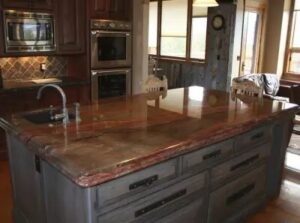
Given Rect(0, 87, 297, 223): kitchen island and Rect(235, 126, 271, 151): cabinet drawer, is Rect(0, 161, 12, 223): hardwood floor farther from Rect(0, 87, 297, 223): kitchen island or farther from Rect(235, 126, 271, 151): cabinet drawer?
Rect(235, 126, 271, 151): cabinet drawer

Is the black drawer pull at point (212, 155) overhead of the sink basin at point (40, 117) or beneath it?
beneath

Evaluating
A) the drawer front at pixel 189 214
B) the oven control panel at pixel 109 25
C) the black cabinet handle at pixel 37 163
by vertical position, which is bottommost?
the drawer front at pixel 189 214

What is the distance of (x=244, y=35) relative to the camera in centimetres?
663

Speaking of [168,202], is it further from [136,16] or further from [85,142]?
[136,16]

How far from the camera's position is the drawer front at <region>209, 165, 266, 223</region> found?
217cm

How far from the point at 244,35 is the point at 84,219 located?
6065mm

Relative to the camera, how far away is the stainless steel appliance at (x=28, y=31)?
3.56 metres

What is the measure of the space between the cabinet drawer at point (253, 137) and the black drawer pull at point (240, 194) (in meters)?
0.36

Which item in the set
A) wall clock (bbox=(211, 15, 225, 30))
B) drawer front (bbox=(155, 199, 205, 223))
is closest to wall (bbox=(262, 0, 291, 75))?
wall clock (bbox=(211, 15, 225, 30))

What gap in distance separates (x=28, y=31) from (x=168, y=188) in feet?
9.47

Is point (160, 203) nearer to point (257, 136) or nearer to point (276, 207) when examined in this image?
point (257, 136)

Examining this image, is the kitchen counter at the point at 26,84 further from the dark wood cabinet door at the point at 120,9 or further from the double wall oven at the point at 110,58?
the dark wood cabinet door at the point at 120,9

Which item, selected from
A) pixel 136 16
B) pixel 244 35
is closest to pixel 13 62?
pixel 136 16

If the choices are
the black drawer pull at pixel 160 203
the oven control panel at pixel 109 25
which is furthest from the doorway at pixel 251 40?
the black drawer pull at pixel 160 203
